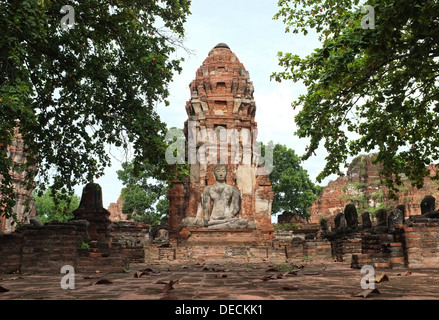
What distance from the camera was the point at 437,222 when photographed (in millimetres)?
6273

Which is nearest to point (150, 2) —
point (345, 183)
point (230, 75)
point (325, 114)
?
point (325, 114)

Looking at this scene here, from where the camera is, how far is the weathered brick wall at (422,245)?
6.01m

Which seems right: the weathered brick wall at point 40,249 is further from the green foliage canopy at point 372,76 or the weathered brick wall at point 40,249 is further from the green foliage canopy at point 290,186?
the green foliage canopy at point 290,186

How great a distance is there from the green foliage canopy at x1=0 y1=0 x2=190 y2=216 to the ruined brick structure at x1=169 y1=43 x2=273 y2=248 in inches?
346

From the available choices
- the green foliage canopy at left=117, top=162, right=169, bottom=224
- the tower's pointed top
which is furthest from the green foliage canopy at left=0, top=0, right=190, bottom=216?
the green foliage canopy at left=117, top=162, right=169, bottom=224

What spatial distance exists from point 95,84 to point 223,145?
10822 mm

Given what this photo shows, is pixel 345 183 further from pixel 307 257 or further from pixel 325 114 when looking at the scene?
pixel 325 114

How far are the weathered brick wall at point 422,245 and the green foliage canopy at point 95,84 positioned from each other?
186 inches

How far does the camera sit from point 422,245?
6.12m

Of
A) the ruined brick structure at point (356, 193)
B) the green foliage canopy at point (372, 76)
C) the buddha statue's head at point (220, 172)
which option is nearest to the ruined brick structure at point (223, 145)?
the buddha statue's head at point (220, 172)

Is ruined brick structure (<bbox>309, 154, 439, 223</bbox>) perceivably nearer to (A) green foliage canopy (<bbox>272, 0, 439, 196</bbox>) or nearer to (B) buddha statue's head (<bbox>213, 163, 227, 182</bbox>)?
(B) buddha statue's head (<bbox>213, 163, 227, 182</bbox>)

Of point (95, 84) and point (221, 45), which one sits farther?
point (221, 45)

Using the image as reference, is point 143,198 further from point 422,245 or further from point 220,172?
point 422,245

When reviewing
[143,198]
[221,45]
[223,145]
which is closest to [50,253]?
[223,145]
